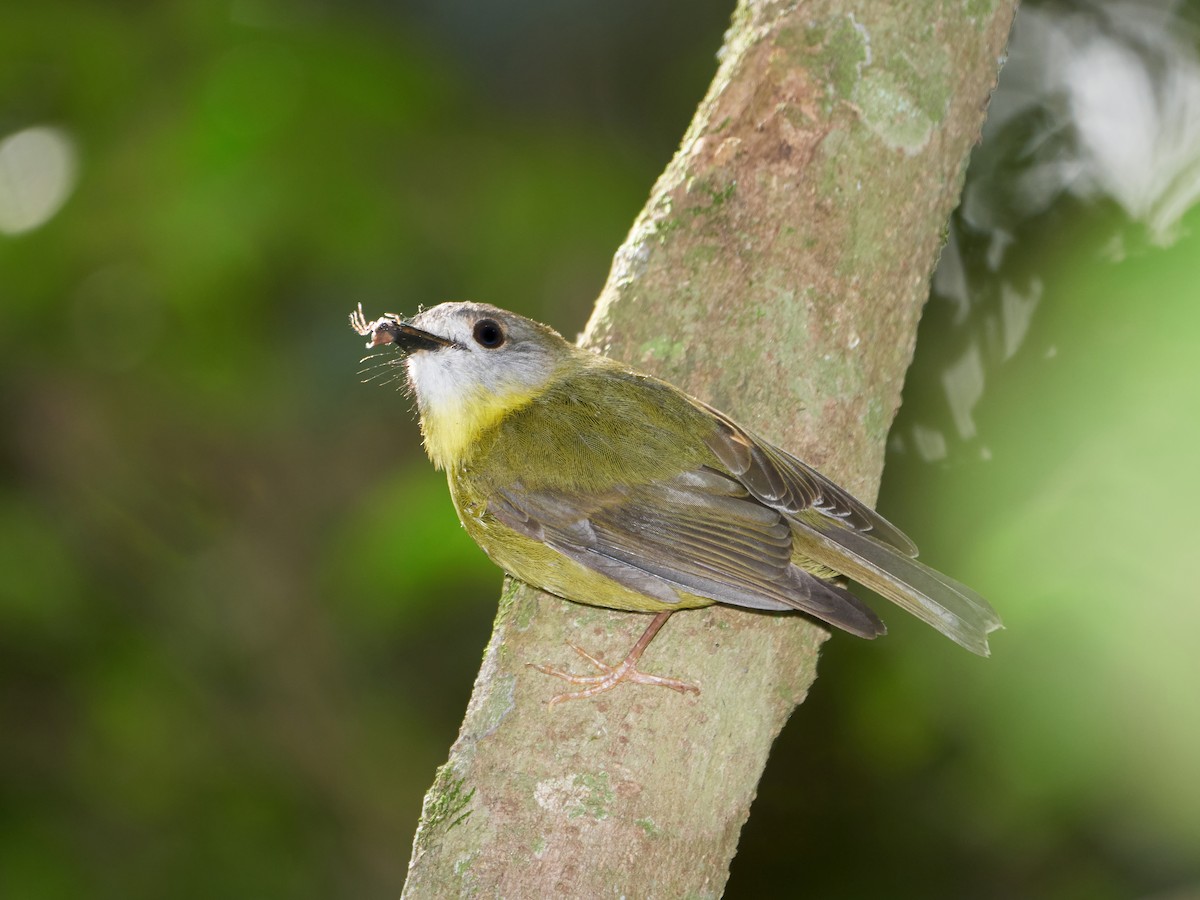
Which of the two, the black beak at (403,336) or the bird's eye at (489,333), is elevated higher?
the bird's eye at (489,333)

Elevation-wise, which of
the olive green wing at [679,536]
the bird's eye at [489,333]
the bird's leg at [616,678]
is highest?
the bird's eye at [489,333]

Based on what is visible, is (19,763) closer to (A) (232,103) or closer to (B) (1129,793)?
(A) (232,103)

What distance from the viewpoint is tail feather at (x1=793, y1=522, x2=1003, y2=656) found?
9.70ft

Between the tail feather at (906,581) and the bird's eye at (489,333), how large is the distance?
0.99 m

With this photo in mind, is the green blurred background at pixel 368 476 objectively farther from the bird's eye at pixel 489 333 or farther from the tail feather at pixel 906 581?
the bird's eye at pixel 489 333

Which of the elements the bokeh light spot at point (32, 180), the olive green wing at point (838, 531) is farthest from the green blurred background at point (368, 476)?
the olive green wing at point (838, 531)

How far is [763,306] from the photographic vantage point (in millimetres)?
3406

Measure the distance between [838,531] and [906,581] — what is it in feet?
0.75

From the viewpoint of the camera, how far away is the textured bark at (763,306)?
2875mm

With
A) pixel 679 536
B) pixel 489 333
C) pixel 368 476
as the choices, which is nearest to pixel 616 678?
pixel 679 536

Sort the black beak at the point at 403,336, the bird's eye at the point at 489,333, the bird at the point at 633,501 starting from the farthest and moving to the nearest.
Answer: the bird's eye at the point at 489,333
the black beak at the point at 403,336
the bird at the point at 633,501

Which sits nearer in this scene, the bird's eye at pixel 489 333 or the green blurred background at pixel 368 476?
the bird's eye at pixel 489 333

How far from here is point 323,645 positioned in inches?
216

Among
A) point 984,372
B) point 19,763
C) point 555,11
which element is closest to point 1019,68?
point 984,372
